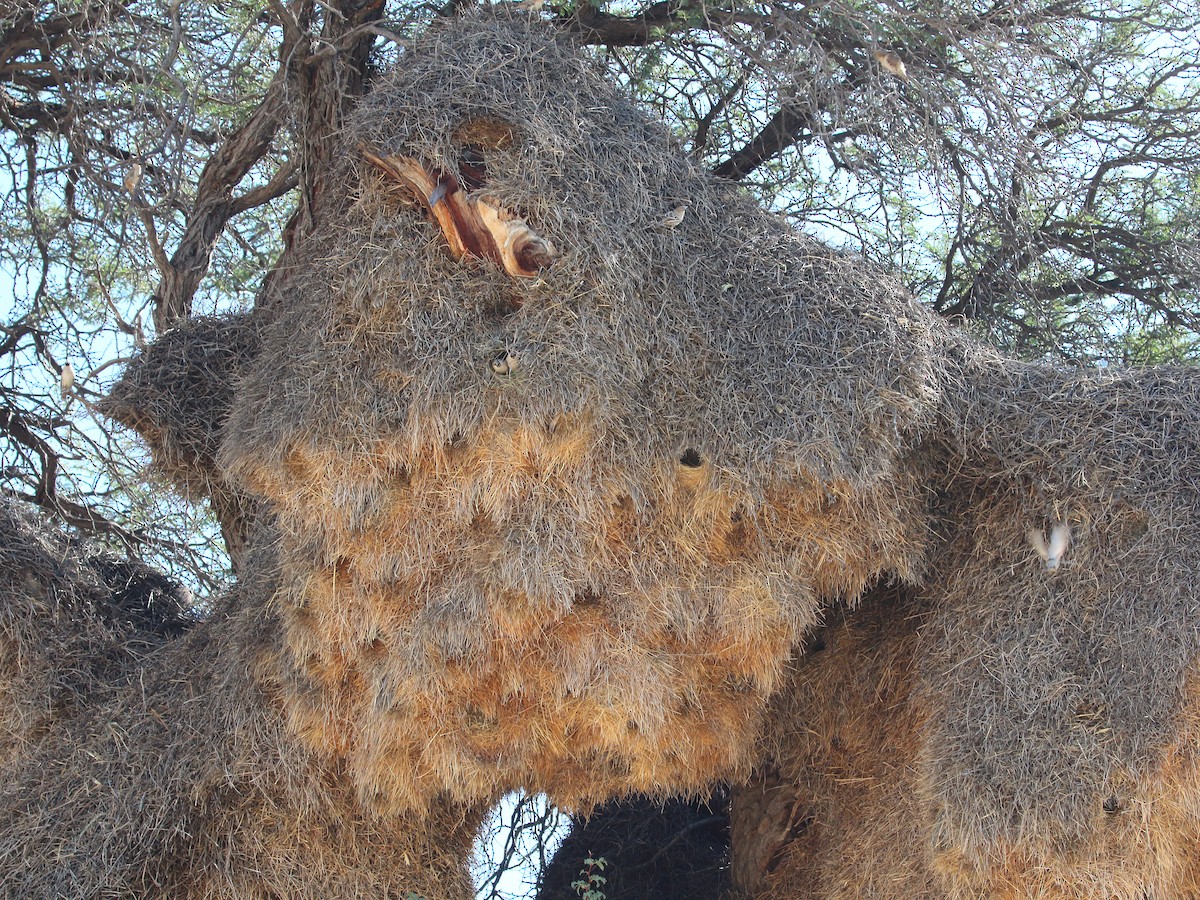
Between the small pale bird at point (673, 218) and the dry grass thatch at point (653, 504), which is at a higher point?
the small pale bird at point (673, 218)

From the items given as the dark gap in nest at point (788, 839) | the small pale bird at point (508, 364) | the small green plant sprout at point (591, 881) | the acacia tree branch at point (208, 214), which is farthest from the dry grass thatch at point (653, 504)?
the acacia tree branch at point (208, 214)

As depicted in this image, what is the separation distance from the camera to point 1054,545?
5352mm

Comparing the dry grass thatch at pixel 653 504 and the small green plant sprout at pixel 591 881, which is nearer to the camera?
the dry grass thatch at pixel 653 504

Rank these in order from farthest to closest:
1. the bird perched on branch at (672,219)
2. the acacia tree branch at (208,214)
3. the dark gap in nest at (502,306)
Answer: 1. the acacia tree branch at (208,214)
2. the bird perched on branch at (672,219)
3. the dark gap in nest at (502,306)

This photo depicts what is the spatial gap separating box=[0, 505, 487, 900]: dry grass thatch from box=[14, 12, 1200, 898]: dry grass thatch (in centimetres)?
6

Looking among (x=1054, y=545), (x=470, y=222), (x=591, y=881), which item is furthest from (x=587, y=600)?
(x=591, y=881)

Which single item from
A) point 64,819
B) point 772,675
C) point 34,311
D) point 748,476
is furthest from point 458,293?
point 34,311

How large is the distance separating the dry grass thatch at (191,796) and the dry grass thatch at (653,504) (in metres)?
0.06

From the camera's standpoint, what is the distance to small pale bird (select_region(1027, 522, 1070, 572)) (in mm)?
5336

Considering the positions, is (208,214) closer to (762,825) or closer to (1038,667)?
(762,825)

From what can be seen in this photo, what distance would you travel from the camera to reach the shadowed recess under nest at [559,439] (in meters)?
5.05

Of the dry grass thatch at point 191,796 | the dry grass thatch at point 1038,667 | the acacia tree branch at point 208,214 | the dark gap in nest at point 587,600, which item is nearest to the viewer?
the dry grass thatch at point 1038,667

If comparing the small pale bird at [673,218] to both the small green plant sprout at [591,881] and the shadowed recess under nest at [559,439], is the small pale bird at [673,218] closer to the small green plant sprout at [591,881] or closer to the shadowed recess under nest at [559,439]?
the shadowed recess under nest at [559,439]

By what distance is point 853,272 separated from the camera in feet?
18.0
